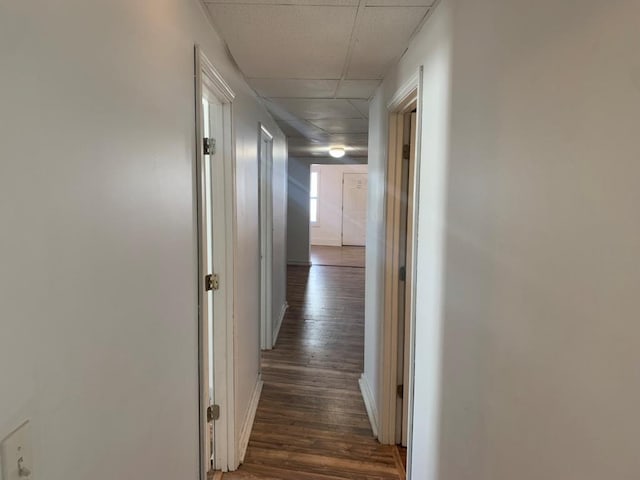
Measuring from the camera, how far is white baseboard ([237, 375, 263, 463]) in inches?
97.7

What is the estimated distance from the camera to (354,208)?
1217 cm

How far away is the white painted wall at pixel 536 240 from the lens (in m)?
0.65

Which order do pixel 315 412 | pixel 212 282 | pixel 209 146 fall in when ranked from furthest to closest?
pixel 315 412
pixel 212 282
pixel 209 146

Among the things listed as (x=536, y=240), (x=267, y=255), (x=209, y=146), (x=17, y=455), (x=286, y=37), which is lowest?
(x=267, y=255)

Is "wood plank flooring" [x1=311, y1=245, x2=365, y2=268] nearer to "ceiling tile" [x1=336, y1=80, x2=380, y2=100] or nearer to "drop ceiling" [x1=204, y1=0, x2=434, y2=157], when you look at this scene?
"drop ceiling" [x1=204, y1=0, x2=434, y2=157]

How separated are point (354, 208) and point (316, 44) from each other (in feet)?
33.6

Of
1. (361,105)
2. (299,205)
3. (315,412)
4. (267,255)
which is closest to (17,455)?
(315,412)

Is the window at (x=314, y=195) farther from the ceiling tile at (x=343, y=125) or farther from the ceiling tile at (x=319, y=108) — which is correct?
the ceiling tile at (x=319, y=108)

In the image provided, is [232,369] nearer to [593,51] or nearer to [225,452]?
[225,452]

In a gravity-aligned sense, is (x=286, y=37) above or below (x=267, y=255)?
above

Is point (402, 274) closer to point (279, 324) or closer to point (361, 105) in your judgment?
point (361, 105)

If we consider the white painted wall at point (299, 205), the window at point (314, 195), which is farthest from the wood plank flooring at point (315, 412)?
the window at point (314, 195)

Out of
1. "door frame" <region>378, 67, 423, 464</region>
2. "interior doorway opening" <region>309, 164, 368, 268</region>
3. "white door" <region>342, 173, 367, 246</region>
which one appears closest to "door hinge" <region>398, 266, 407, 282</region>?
"door frame" <region>378, 67, 423, 464</region>

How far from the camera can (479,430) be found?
3.84ft
